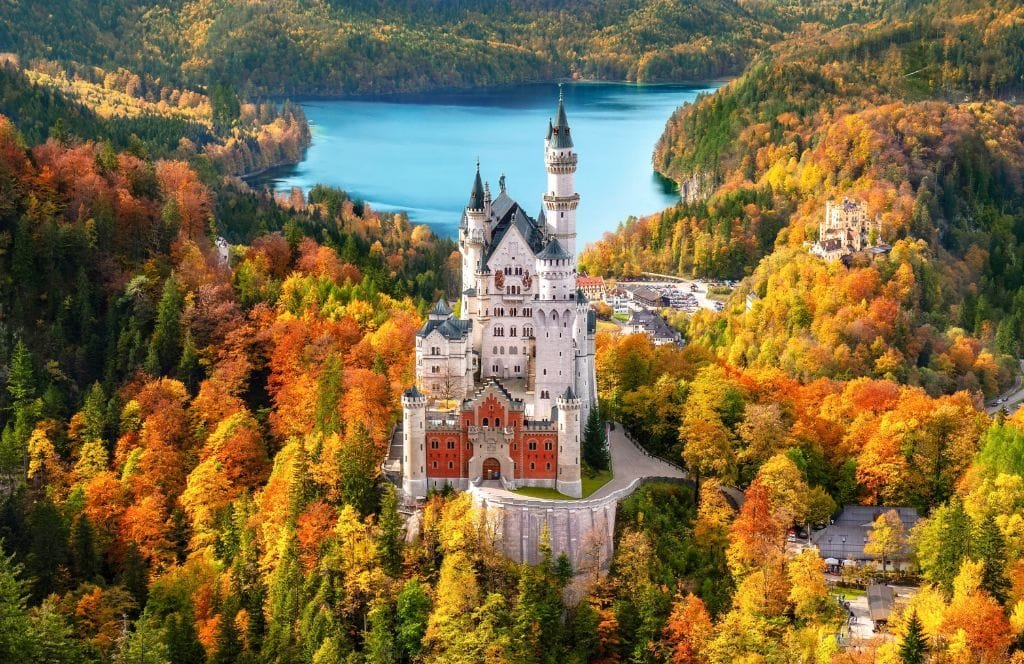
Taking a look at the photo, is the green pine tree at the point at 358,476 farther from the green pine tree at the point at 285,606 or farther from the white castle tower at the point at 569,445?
the white castle tower at the point at 569,445

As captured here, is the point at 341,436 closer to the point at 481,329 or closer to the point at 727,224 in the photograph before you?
the point at 481,329

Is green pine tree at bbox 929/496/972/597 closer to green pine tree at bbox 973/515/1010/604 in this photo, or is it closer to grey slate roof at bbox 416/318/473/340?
green pine tree at bbox 973/515/1010/604

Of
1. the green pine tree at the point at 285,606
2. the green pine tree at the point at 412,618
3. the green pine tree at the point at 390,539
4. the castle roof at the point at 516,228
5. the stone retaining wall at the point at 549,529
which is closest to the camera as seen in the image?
the green pine tree at the point at 412,618

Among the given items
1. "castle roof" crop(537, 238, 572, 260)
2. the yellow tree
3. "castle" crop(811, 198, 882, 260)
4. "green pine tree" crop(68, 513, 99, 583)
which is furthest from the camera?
"castle" crop(811, 198, 882, 260)

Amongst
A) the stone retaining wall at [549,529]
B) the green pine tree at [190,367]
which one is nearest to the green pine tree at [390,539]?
the stone retaining wall at [549,529]

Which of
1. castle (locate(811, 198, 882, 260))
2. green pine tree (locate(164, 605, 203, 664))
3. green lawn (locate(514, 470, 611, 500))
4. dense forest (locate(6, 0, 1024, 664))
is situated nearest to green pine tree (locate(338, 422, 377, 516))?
dense forest (locate(6, 0, 1024, 664))
